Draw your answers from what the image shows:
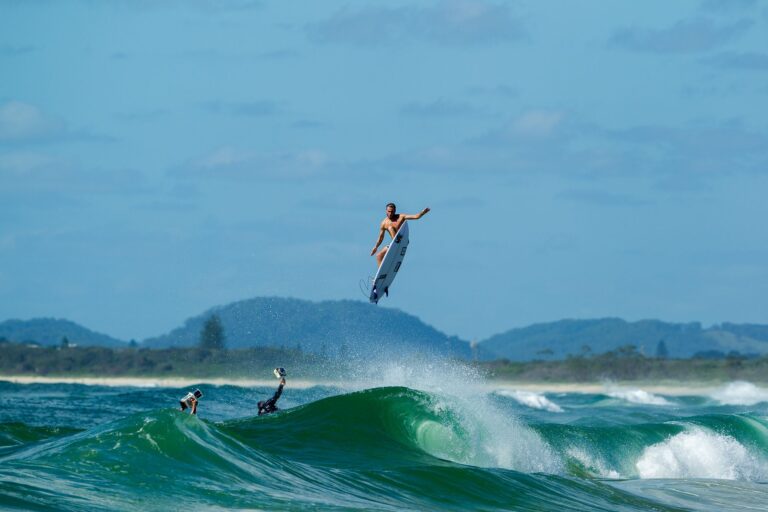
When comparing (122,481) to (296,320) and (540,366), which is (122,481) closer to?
(296,320)

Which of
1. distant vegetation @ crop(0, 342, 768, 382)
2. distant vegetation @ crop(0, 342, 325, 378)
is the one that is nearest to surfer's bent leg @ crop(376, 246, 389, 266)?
distant vegetation @ crop(0, 342, 768, 382)

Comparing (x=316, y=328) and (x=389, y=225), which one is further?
(x=316, y=328)

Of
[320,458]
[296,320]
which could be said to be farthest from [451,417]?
[296,320]

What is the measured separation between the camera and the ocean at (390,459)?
14211mm

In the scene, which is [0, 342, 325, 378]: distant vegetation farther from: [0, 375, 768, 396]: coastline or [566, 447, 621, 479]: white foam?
[566, 447, 621, 479]: white foam

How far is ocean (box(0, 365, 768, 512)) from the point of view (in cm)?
1421

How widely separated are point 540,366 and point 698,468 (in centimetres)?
7277

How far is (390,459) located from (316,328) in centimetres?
3359

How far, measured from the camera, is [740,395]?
226 ft

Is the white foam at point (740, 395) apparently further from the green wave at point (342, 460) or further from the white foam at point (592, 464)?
the white foam at point (592, 464)

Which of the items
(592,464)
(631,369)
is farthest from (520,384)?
(592,464)

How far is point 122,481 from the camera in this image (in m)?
14.0

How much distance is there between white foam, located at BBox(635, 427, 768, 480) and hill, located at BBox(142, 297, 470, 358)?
22.0 ft

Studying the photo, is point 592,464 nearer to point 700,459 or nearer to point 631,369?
point 700,459
